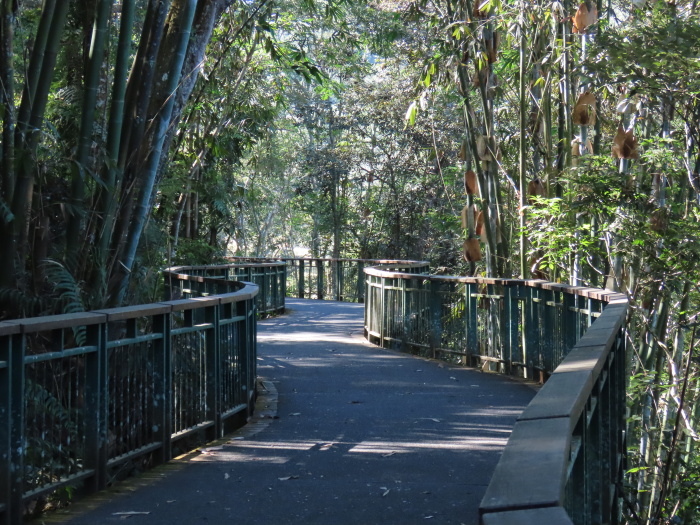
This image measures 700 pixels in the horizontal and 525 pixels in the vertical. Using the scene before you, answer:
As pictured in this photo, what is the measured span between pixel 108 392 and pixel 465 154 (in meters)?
9.45

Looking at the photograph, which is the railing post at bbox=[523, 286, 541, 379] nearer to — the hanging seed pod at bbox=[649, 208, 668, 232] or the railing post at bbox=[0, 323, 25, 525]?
the hanging seed pod at bbox=[649, 208, 668, 232]

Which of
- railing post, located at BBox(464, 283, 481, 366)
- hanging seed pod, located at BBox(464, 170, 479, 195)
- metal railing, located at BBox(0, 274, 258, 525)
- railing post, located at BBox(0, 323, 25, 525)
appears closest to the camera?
railing post, located at BBox(0, 323, 25, 525)

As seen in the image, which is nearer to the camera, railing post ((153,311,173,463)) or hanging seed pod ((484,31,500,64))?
railing post ((153,311,173,463))

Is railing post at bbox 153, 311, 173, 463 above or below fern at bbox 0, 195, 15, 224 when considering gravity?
below

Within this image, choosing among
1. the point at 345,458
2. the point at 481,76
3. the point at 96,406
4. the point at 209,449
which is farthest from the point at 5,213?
the point at 481,76

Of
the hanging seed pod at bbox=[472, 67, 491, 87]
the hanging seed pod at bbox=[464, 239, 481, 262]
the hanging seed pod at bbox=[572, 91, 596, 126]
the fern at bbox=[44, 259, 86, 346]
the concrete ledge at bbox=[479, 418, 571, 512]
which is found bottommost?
the concrete ledge at bbox=[479, 418, 571, 512]

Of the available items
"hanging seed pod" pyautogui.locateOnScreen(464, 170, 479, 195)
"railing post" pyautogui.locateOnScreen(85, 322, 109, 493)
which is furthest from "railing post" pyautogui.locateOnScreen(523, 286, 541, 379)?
"railing post" pyautogui.locateOnScreen(85, 322, 109, 493)

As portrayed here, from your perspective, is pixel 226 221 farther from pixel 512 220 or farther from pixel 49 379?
pixel 49 379

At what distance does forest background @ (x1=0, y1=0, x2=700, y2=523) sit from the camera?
6.57m

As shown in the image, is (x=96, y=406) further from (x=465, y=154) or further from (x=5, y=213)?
(x=465, y=154)

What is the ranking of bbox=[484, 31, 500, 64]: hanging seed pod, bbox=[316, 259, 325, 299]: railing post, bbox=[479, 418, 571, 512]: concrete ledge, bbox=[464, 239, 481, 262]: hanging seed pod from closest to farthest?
bbox=[479, 418, 571, 512]: concrete ledge, bbox=[484, 31, 500, 64]: hanging seed pod, bbox=[464, 239, 481, 262]: hanging seed pod, bbox=[316, 259, 325, 299]: railing post

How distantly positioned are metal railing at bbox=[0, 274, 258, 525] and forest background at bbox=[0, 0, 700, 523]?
1.89 feet

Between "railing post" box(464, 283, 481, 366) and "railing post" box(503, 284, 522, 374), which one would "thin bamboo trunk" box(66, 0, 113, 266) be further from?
"railing post" box(464, 283, 481, 366)

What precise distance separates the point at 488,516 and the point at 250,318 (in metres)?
7.22
